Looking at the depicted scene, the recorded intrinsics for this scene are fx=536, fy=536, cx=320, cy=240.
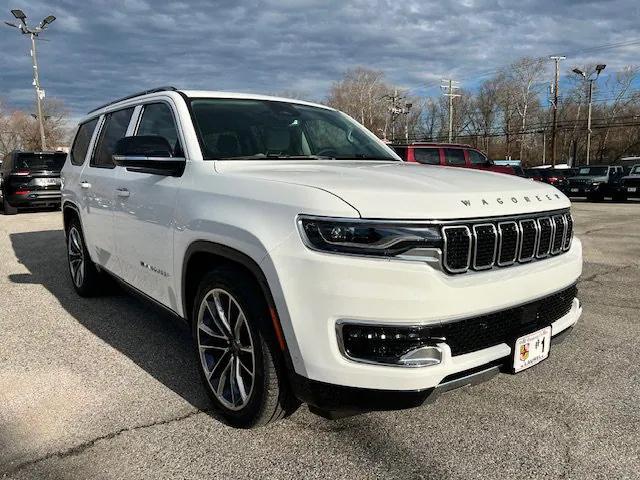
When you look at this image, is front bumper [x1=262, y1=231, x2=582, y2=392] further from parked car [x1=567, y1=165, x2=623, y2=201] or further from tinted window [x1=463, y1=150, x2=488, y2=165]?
parked car [x1=567, y1=165, x2=623, y2=201]

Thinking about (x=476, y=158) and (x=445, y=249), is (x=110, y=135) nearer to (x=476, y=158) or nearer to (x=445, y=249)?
(x=445, y=249)

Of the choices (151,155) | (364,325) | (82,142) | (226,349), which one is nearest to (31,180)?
(82,142)

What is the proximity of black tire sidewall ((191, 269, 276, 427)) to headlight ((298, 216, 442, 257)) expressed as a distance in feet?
1.66

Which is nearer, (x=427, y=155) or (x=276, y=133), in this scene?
(x=276, y=133)

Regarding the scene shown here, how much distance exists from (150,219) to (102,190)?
1.19 metres

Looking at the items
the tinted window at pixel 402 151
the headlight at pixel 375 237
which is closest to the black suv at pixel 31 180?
the tinted window at pixel 402 151

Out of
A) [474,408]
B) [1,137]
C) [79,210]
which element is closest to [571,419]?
[474,408]

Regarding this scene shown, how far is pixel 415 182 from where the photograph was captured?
260 cm

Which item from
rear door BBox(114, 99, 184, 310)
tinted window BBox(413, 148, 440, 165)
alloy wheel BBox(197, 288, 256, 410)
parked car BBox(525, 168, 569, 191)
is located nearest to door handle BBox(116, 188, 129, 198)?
rear door BBox(114, 99, 184, 310)

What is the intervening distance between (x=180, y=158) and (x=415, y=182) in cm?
144

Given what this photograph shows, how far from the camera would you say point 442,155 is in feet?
51.1

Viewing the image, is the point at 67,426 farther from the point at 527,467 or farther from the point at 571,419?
the point at 571,419

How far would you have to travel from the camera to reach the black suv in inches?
568

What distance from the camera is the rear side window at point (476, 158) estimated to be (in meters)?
16.3
